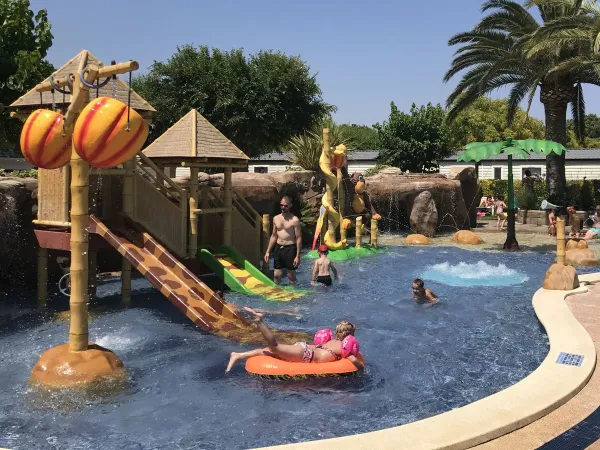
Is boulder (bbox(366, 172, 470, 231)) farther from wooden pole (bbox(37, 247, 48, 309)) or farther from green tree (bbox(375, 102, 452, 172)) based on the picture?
wooden pole (bbox(37, 247, 48, 309))

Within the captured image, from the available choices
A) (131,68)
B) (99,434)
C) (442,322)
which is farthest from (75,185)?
(442,322)

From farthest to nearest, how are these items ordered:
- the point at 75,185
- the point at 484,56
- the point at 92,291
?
the point at 484,56 < the point at 92,291 < the point at 75,185

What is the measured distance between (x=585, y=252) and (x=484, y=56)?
10.5 meters

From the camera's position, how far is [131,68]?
5973 millimetres

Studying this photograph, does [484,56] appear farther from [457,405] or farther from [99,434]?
[99,434]

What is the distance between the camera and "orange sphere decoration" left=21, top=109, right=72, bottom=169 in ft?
20.6

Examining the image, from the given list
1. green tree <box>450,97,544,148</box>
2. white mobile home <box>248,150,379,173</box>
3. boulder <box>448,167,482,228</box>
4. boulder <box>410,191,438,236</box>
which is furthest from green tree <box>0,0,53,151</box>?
green tree <box>450,97,544,148</box>

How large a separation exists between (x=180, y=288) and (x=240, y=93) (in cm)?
2345

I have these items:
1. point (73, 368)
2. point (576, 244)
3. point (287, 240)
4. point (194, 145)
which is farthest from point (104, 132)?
point (576, 244)

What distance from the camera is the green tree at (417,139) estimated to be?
1235 inches

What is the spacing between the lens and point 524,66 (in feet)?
73.8

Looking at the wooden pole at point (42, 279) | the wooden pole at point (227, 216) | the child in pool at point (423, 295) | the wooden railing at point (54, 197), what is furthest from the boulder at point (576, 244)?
the wooden pole at point (42, 279)

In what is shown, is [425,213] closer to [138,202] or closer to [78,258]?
[138,202]

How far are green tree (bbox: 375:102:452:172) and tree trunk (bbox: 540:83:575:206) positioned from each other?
25.6ft
